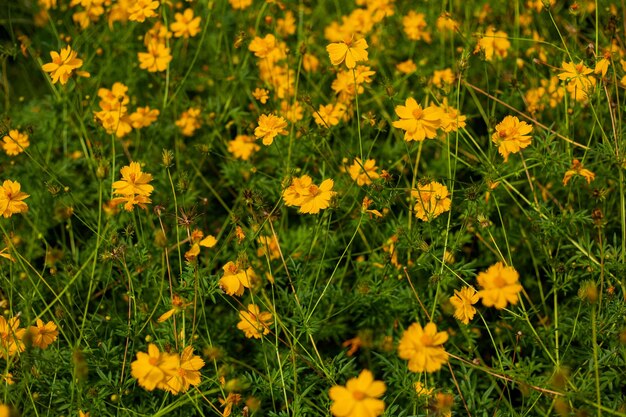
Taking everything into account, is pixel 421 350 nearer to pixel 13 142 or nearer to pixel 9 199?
pixel 9 199

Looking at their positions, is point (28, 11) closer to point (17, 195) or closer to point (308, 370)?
point (17, 195)

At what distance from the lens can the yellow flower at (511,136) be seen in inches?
63.8

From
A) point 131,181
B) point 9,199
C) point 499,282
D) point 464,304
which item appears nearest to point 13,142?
point 9,199

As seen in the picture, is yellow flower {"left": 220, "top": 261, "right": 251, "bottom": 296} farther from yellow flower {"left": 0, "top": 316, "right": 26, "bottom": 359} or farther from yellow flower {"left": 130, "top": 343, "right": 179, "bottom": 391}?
yellow flower {"left": 0, "top": 316, "right": 26, "bottom": 359}

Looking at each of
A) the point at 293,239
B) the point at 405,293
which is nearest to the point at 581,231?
the point at 405,293

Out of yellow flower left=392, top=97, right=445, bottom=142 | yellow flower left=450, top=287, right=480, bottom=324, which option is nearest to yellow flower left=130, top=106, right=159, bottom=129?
yellow flower left=392, top=97, right=445, bottom=142

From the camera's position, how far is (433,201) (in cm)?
173

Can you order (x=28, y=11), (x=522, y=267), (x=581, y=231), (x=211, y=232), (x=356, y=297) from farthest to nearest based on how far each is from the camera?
1. (x=28, y=11)
2. (x=211, y=232)
3. (x=522, y=267)
4. (x=581, y=231)
5. (x=356, y=297)

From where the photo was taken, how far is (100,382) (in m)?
1.63

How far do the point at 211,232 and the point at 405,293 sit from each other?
770 mm

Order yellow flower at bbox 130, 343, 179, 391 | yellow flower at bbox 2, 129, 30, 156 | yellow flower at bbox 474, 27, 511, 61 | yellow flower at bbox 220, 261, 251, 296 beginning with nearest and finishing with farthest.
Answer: yellow flower at bbox 130, 343, 179, 391
yellow flower at bbox 220, 261, 251, 296
yellow flower at bbox 2, 129, 30, 156
yellow flower at bbox 474, 27, 511, 61

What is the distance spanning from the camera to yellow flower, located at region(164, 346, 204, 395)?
4.55 feet

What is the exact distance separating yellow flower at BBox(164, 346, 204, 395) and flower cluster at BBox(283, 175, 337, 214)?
44 centimetres

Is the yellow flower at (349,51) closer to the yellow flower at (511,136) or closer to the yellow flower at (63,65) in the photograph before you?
the yellow flower at (511,136)
